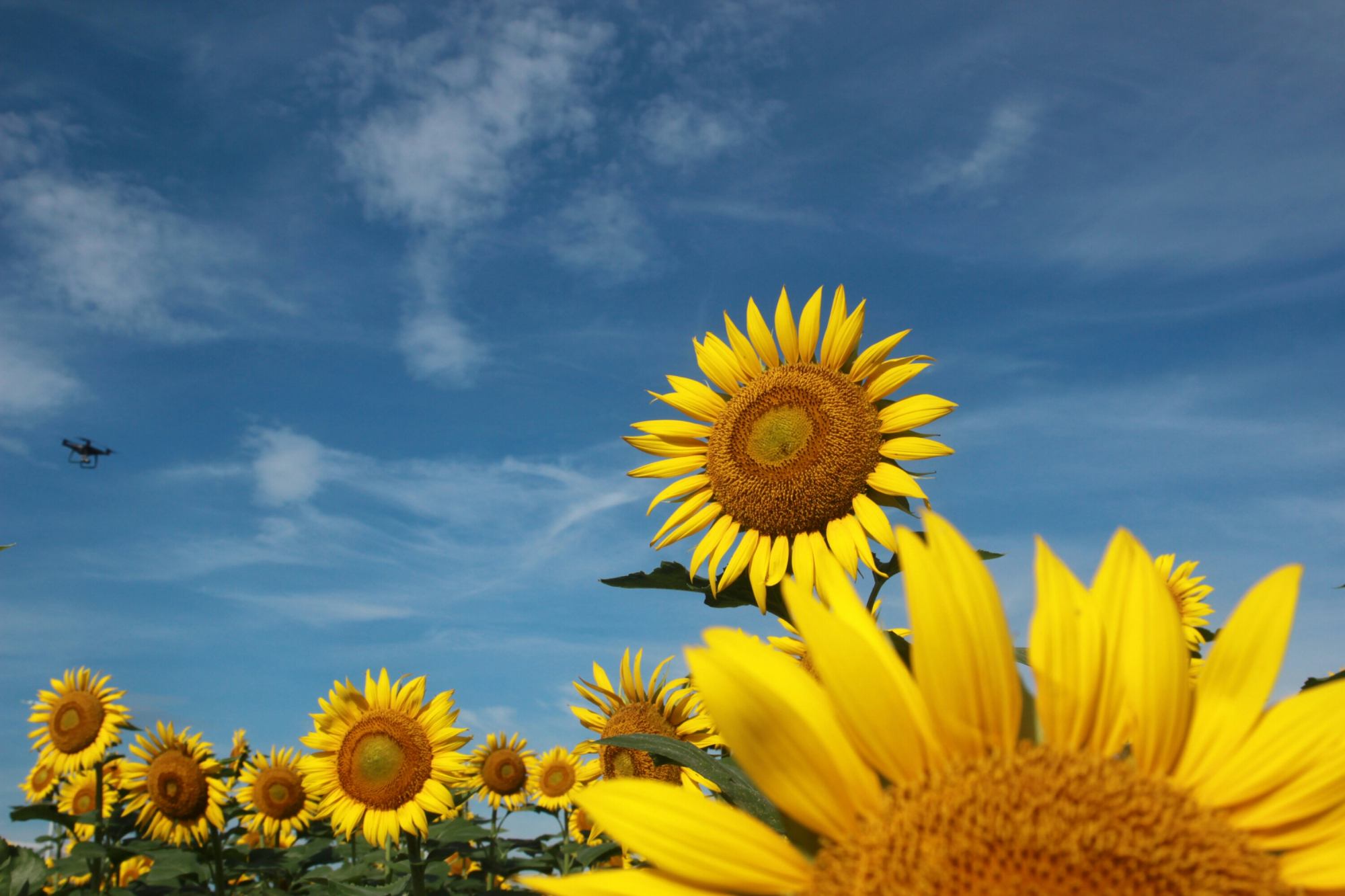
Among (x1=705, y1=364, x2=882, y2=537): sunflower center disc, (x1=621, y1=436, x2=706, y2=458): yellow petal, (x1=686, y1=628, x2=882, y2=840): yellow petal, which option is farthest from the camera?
(x1=621, y1=436, x2=706, y2=458): yellow petal

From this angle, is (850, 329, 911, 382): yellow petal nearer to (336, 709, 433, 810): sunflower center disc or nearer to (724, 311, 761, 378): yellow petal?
(724, 311, 761, 378): yellow petal

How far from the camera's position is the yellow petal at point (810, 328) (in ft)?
17.7

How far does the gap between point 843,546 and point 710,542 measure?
831 mm

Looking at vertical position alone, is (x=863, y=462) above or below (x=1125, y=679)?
above

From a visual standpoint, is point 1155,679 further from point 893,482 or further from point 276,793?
point 276,793

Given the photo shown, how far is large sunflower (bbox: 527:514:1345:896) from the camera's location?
4.33 ft

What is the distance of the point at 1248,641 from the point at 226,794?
1283 centimetres

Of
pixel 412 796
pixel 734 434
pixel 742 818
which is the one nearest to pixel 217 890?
pixel 412 796

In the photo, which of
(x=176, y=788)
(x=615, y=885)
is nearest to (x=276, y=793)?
(x=176, y=788)

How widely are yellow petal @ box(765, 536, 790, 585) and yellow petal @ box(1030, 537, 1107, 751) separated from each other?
342 centimetres

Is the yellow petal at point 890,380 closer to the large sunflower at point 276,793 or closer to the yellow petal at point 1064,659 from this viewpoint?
the yellow petal at point 1064,659

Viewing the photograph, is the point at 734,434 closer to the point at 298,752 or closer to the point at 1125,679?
the point at 1125,679

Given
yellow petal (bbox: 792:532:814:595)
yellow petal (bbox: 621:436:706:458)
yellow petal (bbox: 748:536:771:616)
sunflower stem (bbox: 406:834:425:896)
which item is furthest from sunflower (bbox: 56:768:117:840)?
yellow petal (bbox: 792:532:814:595)

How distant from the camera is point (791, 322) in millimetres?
5543
